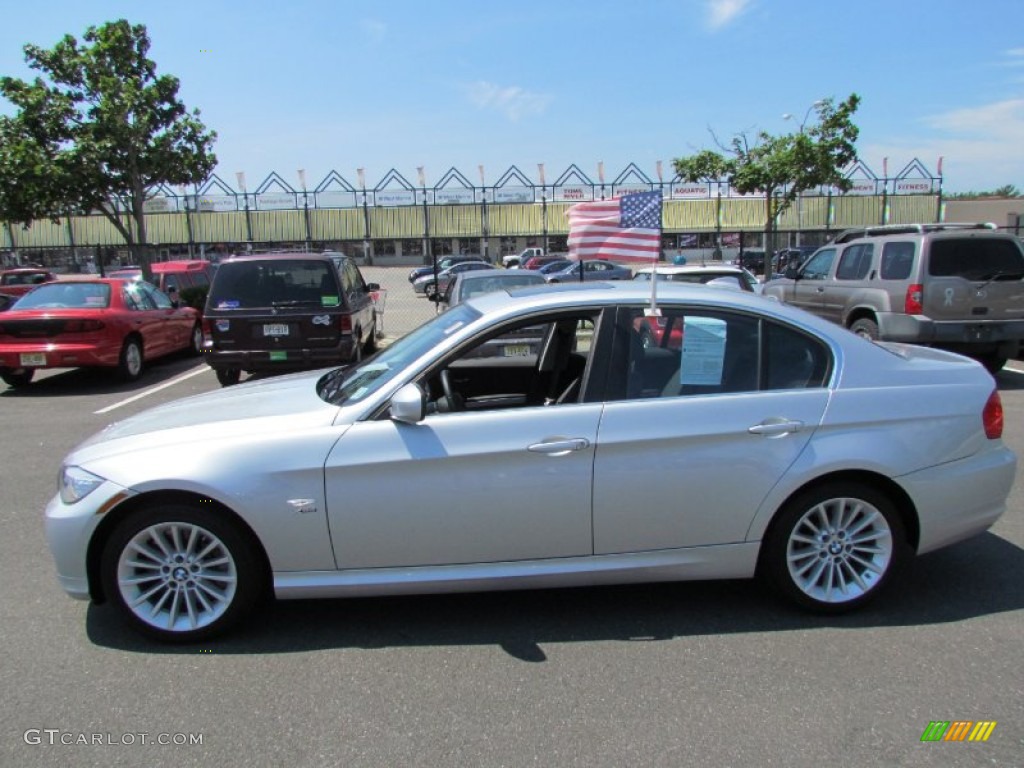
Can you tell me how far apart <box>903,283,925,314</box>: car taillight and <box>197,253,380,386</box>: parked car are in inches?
281

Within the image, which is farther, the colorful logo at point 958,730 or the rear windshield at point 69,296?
the rear windshield at point 69,296

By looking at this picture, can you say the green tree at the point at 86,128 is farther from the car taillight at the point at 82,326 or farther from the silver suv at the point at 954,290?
the silver suv at the point at 954,290

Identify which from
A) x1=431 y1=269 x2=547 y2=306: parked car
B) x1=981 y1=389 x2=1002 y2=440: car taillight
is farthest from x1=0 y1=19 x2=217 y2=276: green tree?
x1=981 y1=389 x2=1002 y2=440: car taillight

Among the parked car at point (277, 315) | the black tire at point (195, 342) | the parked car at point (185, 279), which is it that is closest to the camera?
the parked car at point (277, 315)

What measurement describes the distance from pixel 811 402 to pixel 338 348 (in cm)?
712

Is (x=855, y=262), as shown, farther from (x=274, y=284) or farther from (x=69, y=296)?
(x=69, y=296)

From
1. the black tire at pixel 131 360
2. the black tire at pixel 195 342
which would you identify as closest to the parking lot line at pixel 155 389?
the black tire at pixel 131 360

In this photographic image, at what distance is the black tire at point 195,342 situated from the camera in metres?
13.5

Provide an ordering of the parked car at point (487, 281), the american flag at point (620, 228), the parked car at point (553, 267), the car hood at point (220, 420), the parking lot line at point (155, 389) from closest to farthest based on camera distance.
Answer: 1. the car hood at point (220, 420)
2. the american flag at point (620, 228)
3. the parking lot line at point (155, 389)
4. the parked car at point (487, 281)
5. the parked car at point (553, 267)

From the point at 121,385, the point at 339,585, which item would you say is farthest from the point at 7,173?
the point at 339,585

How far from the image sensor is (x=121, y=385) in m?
10.9

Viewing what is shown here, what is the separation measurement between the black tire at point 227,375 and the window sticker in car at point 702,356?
7467mm

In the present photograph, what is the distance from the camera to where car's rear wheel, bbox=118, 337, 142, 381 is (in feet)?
35.2

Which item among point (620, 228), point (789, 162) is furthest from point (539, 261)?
point (620, 228)
